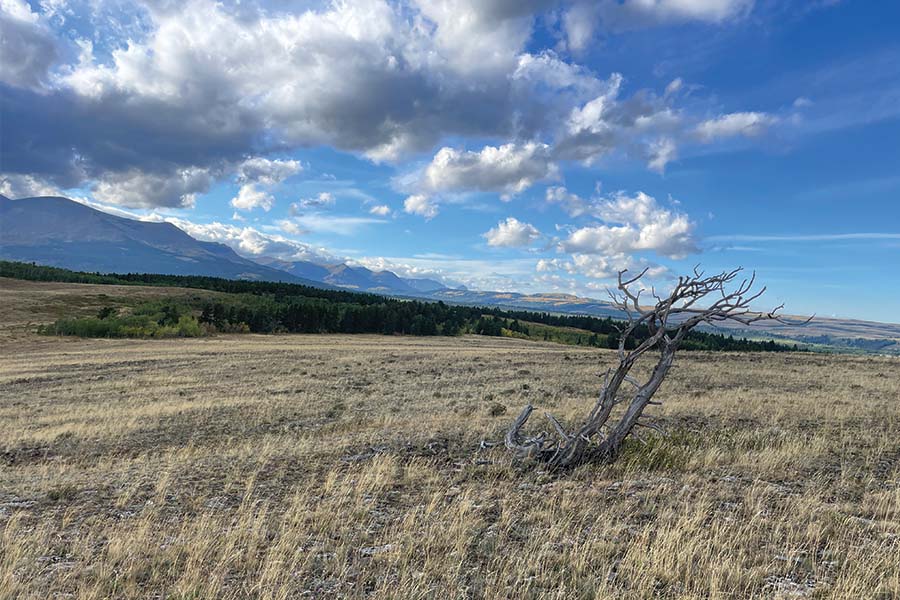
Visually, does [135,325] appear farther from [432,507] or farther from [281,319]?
[432,507]

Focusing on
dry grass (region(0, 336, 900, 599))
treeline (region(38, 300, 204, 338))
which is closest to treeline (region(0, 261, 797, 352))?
treeline (region(38, 300, 204, 338))

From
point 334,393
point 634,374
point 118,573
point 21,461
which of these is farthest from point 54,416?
point 634,374

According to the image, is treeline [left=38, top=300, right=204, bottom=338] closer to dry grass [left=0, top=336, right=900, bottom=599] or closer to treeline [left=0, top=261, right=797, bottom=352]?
treeline [left=0, top=261, right=797, bottom=352]

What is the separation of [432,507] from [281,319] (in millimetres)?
90860

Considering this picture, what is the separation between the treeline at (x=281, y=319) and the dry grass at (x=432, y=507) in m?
37.2

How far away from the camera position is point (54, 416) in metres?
19.7

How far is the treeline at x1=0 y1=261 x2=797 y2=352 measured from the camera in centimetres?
7300

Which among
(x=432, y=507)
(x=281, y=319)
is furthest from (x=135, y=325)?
(x=432, y=507)

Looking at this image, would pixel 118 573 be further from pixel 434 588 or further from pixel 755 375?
pixel 755 375

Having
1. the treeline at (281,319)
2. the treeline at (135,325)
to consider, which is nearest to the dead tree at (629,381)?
the treeline at (281,319)

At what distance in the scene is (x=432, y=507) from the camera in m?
8.24

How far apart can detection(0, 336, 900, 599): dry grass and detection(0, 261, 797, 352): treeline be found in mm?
37196

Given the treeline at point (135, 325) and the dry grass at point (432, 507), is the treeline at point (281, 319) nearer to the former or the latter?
the treeline at point (135, 325)

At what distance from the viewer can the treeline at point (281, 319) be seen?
73.0 meters
